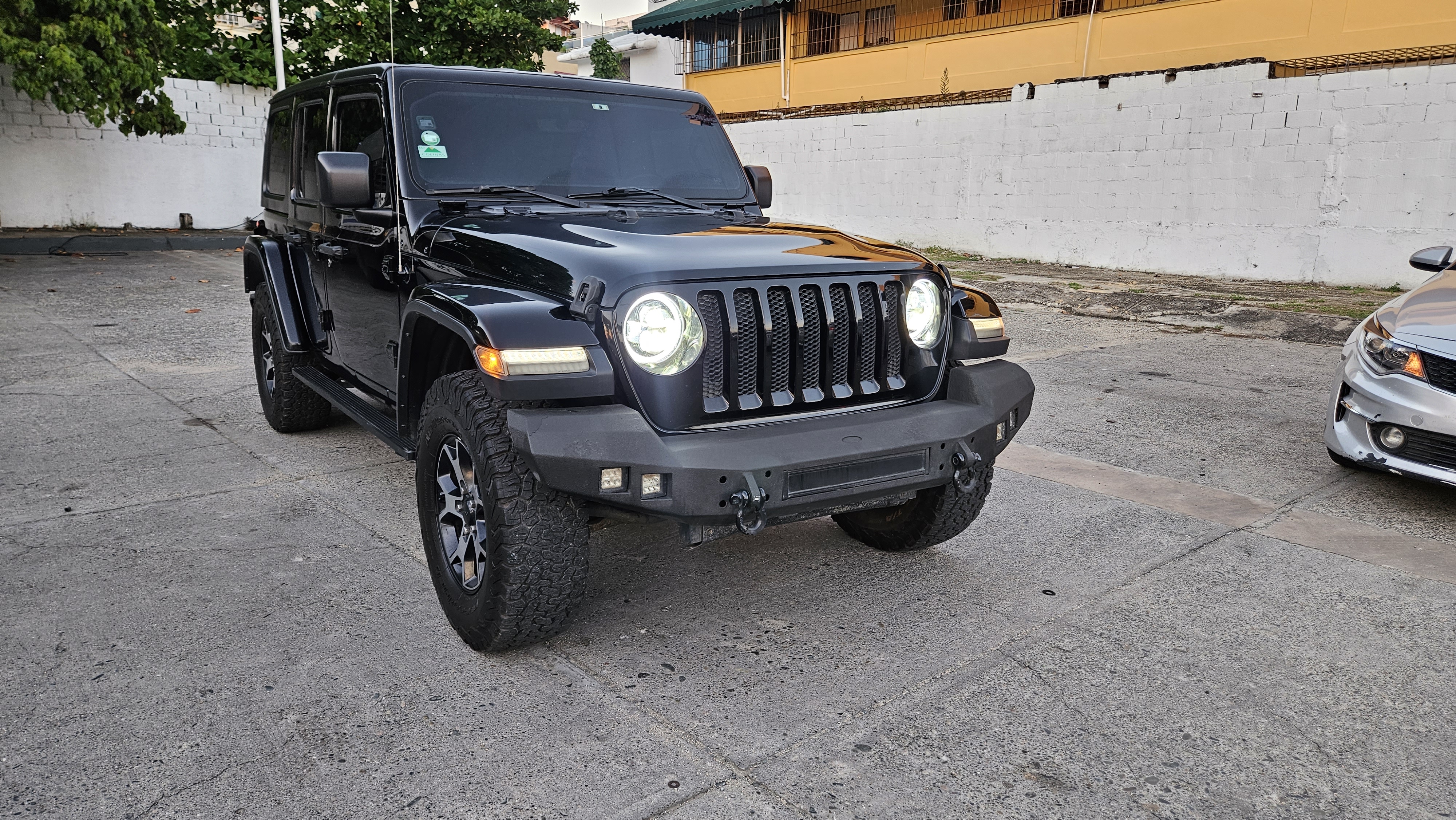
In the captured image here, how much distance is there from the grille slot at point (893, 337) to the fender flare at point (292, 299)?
122 inches

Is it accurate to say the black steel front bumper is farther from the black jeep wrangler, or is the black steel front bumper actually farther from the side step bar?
the side step bar

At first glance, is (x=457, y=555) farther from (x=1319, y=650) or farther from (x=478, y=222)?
(x=1319, y=650)

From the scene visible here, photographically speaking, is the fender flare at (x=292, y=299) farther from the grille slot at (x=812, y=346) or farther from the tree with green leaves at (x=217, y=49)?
the tree with green leaves at (x=217, y=49)

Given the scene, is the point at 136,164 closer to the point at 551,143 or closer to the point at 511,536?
the point at 551,143

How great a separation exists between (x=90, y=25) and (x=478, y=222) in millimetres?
13799

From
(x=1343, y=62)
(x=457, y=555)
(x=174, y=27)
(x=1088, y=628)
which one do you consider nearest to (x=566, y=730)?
(x=457, y=555)

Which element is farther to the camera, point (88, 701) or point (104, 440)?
point (104, 440)

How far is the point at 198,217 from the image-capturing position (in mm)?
18219

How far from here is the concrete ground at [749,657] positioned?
2496 mm

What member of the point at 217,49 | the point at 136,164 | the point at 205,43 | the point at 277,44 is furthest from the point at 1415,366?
the point at 217,49

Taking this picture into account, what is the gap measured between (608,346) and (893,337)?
1.01m

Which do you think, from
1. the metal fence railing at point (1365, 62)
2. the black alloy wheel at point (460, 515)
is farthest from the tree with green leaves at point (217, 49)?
the black alloy wheel at point (460, 515)

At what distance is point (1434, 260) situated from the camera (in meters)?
5.39

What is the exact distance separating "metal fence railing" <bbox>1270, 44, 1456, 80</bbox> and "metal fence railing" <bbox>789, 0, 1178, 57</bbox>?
581 centimetres
